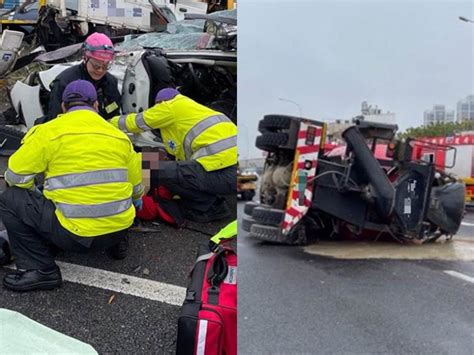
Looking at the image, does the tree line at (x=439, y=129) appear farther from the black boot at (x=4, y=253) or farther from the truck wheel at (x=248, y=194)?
the black boot at (x=4, y=253)

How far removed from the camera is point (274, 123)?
3.34 ft

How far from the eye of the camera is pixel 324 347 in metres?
1.15

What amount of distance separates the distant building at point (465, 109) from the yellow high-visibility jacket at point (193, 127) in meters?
1.67

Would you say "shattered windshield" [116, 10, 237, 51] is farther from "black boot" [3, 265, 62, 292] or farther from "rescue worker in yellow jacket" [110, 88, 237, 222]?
"black boot" [3, 265, 62, 292]

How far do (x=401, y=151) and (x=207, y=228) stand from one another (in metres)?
2.12

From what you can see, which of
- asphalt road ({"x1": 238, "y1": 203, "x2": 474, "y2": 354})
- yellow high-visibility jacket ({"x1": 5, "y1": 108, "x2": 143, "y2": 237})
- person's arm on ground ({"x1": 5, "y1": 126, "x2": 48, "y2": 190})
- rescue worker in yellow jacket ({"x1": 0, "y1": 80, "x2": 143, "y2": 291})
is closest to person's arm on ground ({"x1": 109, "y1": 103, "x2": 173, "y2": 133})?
rescue worker in yellow jacket ({"x1": 0, "y1": 80, "x2": 143, "y2": 291})

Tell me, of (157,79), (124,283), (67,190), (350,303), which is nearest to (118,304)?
(124,283)

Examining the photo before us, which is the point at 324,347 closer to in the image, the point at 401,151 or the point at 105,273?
the point at 401,151

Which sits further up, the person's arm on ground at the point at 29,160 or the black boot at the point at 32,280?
the person's arm on ground at the point at 29,160

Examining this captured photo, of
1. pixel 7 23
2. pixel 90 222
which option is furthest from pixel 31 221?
pixel 7 23

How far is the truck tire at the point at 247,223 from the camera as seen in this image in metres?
1.04

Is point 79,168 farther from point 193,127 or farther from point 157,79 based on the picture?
point 157,79

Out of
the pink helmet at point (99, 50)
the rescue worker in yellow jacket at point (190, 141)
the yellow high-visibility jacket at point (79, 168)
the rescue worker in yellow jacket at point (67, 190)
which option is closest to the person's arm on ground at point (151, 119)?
the rescue worker in yellow jacket at point (190, 141)

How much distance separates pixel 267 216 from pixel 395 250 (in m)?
0.34
